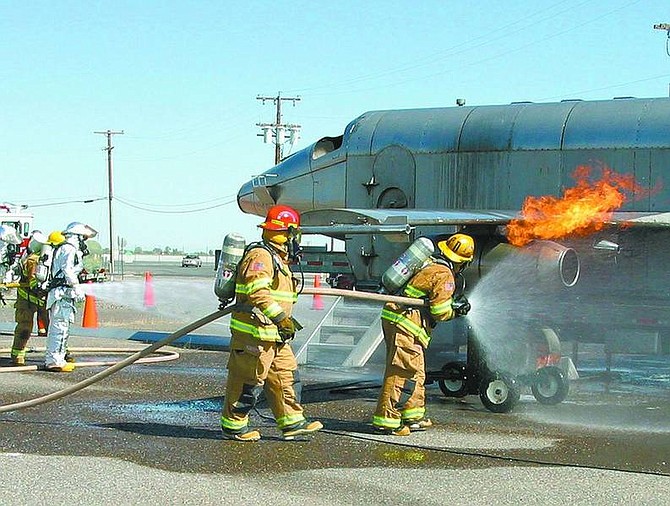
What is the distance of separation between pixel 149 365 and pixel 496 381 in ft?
19.6

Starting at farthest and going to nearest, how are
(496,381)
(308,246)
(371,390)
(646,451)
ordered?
(308,246)
(371,390)
(496,381)
(646,451)

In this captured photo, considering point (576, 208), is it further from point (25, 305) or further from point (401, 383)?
point (25, 305)

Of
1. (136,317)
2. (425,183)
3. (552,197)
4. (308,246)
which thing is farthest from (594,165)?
(136,317)

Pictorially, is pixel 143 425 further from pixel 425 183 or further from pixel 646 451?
pixel 425 183

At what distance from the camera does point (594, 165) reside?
12.6m

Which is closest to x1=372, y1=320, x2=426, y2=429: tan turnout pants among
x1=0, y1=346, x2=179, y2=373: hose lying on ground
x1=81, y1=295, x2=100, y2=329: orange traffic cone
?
x1=0, y1=346, x2=179, y2=373: hose lying on ground

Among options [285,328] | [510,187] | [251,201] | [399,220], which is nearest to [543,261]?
[399,220]

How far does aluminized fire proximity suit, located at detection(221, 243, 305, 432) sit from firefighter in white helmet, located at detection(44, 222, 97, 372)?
5.37 metres

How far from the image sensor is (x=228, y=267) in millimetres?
9352

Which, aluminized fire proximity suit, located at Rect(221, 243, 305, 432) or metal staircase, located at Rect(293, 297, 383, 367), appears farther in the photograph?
metal staircase, located at Rect(293, 297, 383, 367)

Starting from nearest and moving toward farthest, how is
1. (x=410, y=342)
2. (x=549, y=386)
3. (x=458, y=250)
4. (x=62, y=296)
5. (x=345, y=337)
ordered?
(x=410, y=342) < (x=458, y=250) < (x=549, y=386) < (x=62, y=296) < (x=345, y=337)

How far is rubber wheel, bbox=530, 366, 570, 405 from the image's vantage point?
10852mm

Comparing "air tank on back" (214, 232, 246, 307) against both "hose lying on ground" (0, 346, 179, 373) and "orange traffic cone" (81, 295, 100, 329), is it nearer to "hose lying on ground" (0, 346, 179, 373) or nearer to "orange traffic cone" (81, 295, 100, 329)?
"hose lying on ground" (0, 346, 179, 373)

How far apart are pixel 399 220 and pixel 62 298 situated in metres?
5.35
